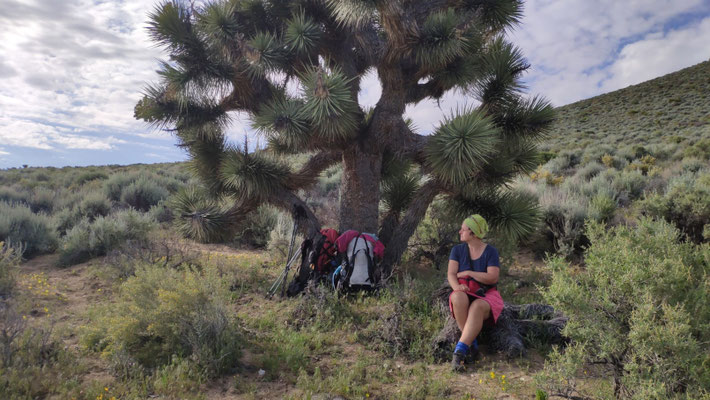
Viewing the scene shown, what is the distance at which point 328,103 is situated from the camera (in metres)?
5.12

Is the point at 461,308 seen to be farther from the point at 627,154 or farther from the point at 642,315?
the point at 627,154

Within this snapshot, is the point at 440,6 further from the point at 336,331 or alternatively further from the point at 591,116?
the point at 591,116

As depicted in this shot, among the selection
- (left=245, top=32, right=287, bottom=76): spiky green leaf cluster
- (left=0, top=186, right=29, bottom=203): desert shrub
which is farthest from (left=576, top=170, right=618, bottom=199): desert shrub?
(left=0, top=186, right=29, bottom=203): desert shrub

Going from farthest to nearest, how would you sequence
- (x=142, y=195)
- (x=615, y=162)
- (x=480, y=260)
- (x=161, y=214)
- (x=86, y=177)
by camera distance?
(x=86, y=177) → (x=615, y=162) → (x=142, y=195) → (x=161, y=214) → (x=480, y=260)

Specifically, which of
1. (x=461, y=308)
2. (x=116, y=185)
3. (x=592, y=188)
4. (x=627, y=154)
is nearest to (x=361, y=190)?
(x=461, y=308)

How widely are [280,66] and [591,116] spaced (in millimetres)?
36659

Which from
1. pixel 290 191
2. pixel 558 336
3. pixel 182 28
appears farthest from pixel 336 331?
pixel 182 28

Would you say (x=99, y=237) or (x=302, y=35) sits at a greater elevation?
(x=302, y=35)

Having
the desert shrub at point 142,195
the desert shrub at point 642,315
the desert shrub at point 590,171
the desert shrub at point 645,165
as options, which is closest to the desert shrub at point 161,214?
the desert shrub at point 142,195

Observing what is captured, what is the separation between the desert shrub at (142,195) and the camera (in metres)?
13.4

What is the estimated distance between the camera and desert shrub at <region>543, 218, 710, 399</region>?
257 centimetres

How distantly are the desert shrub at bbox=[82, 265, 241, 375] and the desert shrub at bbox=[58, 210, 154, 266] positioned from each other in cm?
438

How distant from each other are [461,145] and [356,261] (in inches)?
78.9

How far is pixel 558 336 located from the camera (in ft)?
13.9
